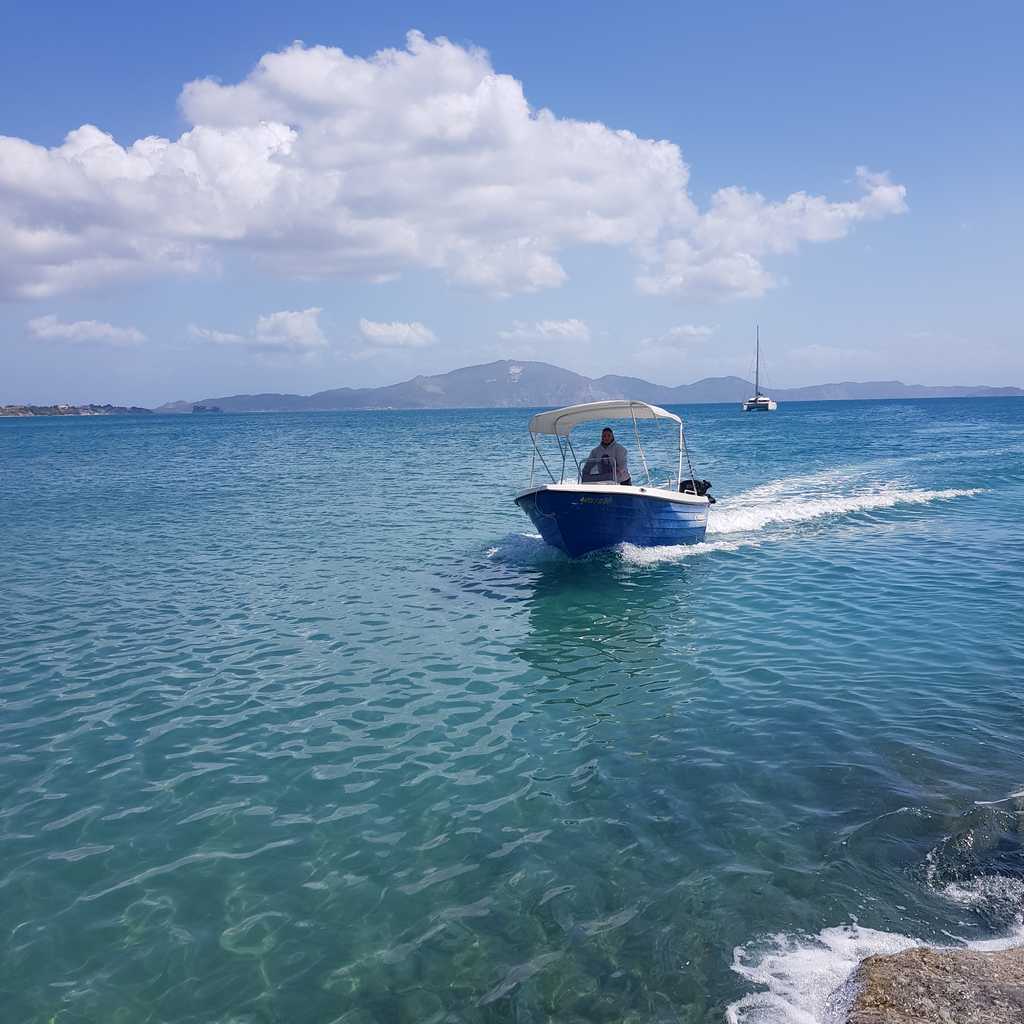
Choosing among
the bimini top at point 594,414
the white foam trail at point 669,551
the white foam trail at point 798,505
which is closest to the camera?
the white foam trail at point 669,551

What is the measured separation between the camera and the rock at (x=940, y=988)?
4.88 metres

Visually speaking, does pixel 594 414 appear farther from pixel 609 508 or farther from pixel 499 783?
pixel 499 783

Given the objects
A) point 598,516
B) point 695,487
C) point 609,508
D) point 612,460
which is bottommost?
point 598,516

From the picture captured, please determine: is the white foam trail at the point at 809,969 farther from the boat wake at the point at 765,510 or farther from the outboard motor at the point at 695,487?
the outboard motor at the point at 695,487

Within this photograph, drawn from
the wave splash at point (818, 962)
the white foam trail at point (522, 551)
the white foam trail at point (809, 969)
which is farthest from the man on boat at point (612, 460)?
the white foam trail at point (809, 969)

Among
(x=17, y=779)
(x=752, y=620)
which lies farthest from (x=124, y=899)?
(x=752, y=620)

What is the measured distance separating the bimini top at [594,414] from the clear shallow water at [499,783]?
13.5 feet

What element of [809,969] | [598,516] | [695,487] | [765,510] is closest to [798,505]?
[765,510]

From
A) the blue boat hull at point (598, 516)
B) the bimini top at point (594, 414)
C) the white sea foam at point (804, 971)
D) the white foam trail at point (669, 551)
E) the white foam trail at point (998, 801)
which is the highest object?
the bimini top at point (594, 414)

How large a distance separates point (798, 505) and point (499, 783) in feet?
78.2

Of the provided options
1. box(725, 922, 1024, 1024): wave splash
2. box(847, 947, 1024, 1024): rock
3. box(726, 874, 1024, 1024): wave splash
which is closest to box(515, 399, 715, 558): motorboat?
box(726, 874, 1024, 1024): wave splash

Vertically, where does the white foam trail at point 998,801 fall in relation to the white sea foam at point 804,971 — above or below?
above

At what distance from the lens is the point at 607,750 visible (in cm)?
991

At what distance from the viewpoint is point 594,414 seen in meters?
22.9
